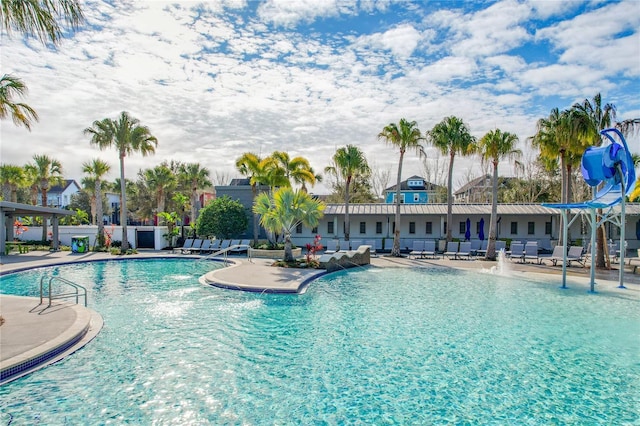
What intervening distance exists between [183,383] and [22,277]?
49.7 ft

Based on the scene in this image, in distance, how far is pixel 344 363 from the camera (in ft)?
25.0

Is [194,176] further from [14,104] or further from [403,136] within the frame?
[14,104]

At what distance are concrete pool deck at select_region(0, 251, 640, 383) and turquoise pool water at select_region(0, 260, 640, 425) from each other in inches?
16.0

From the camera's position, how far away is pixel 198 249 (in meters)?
25.4

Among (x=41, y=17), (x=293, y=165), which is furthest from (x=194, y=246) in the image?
(x=41, y=17)

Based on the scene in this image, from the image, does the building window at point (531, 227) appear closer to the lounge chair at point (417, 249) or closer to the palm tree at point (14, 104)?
the lounge chair at point (417, 249)

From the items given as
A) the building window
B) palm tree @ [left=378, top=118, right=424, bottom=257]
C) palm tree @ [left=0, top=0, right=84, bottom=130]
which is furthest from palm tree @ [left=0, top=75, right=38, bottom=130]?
the building window

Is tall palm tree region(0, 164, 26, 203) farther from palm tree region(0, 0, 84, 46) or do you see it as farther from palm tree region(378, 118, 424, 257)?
palm tree region(0, 0, 84, 46)

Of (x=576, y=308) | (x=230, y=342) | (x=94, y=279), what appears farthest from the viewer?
(x=94, y=279)

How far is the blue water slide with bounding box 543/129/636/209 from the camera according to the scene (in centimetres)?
1412

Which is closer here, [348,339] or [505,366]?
[505,366]

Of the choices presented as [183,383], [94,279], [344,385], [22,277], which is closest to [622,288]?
[344,385]

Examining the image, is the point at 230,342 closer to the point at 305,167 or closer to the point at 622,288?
the point at 622,288

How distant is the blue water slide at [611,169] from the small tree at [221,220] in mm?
19305
